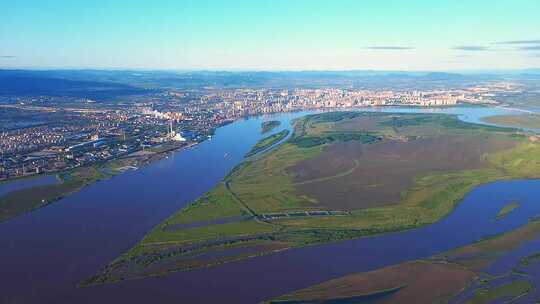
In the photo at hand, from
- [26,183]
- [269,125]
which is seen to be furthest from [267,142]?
[26,183]

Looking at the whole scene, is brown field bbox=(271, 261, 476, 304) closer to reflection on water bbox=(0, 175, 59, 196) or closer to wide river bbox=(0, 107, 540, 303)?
wide river bbox=(0, 107, 540, 303)

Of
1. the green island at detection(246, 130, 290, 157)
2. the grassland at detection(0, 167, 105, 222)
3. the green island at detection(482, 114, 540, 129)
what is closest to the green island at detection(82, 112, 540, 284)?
the green island at detection(246, 130, 290, 157)

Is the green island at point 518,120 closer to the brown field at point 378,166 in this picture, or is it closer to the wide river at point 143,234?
the brown field at point 378,166

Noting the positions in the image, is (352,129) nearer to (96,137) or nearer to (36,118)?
(96,137)

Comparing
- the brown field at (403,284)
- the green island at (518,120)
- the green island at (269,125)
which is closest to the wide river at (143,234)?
the brown field at (403,284)

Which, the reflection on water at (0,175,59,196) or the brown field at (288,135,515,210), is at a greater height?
the brown field at (288,135,515,210)

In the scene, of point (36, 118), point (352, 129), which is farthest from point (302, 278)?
point (36, 118)

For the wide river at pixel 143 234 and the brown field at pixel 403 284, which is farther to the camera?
the wide river at pixel 143 234
